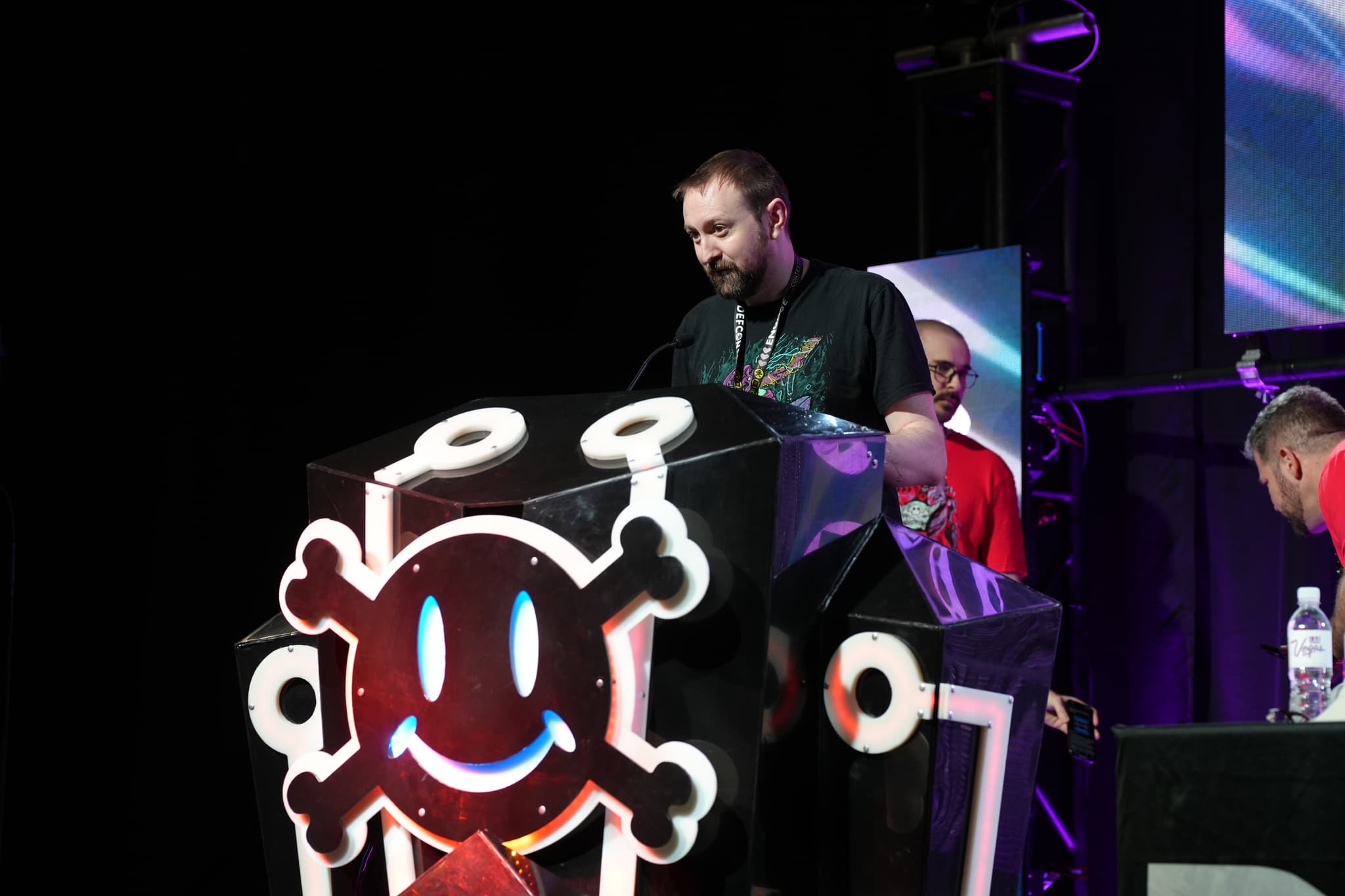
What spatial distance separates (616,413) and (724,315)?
2.33ft

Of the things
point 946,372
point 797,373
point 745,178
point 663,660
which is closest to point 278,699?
point 663,660

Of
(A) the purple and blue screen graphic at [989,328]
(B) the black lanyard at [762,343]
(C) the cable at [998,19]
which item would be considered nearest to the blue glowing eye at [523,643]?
(B) the black lanyard at [762,343]

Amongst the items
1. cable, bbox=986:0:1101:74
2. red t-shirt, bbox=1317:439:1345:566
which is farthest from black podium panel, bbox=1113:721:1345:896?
cable, bbox=986:0:1101:74

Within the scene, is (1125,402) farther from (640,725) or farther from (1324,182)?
(640,725)

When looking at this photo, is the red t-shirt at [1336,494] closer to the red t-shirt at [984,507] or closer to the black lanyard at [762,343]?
the red t-shirt at [984,507]

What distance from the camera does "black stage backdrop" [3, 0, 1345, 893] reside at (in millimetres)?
2787

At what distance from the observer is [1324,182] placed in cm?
331

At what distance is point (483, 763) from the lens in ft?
4.14

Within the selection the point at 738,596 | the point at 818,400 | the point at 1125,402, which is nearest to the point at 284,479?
the point at 818,400

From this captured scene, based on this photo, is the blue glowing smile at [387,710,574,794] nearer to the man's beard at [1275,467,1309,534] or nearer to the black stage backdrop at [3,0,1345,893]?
the black stage backdrop at [3,0,1345,893]

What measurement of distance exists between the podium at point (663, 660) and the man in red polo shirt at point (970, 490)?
2017 millimetres

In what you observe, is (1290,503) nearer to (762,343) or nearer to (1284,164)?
(1284,164)

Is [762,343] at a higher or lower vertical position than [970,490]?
higher

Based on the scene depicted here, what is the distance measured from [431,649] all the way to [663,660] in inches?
10.4
